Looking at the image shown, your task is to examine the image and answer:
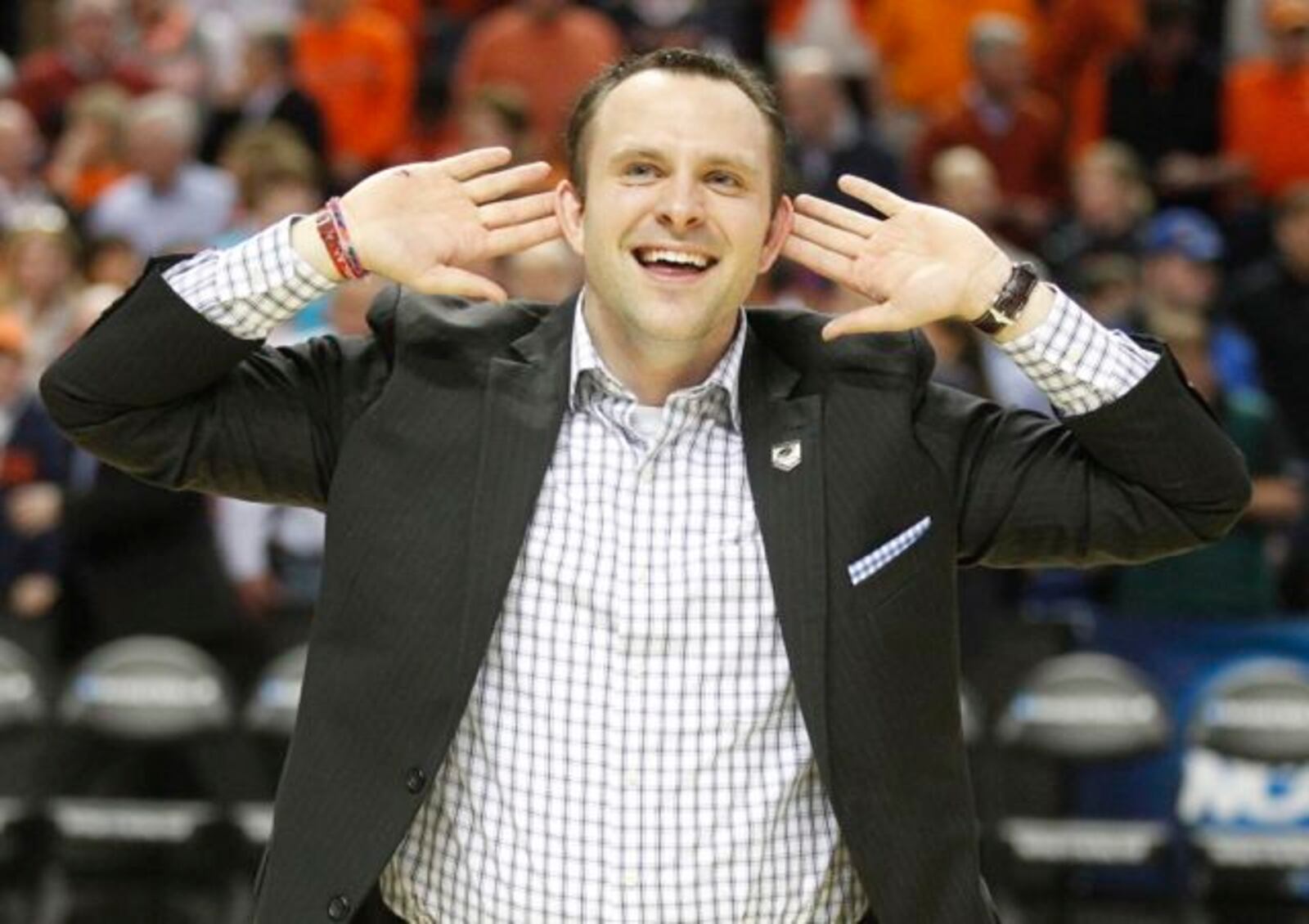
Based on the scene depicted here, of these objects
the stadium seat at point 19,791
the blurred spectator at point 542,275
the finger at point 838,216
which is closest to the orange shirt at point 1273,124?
the blurred spectator at point 542,275

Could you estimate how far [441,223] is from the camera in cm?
424

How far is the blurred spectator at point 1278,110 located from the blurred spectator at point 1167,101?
0.39 ft

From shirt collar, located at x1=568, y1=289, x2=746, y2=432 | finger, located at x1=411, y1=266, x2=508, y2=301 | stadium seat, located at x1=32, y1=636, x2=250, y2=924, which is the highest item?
finger, located at x1=411, y1=266, x2=508, y2=301

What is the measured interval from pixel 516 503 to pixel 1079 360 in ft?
2.90

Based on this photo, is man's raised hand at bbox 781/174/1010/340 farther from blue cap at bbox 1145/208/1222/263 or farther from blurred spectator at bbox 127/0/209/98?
blurred spectator at bbox 127/0/209/98

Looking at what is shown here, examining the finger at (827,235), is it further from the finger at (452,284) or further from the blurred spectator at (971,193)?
the blurred spectator at (971,193)

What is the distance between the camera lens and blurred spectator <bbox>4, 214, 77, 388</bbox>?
1045cm

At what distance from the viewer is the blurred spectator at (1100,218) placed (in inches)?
Answer: 452

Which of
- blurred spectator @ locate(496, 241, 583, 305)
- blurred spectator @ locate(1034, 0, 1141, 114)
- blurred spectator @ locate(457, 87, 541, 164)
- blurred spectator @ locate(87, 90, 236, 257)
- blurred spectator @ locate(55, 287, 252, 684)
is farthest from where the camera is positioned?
blurred spectator @ locate(1034, 0, 1141, 114)

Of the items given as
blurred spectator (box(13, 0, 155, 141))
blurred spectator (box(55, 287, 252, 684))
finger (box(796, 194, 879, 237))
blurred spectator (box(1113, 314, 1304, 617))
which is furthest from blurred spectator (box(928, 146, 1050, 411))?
finger (box(796, 194, 879, 237))

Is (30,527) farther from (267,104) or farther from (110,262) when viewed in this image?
(267,104)

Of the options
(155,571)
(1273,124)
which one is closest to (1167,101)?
(1273,124)

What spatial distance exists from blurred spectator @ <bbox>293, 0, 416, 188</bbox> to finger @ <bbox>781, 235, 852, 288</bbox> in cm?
865

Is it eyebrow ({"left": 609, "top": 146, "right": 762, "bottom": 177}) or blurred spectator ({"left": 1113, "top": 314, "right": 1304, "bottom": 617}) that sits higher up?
eyebrow ({"left": 609, "top": 146, "right": 762, "bottom": 177})
